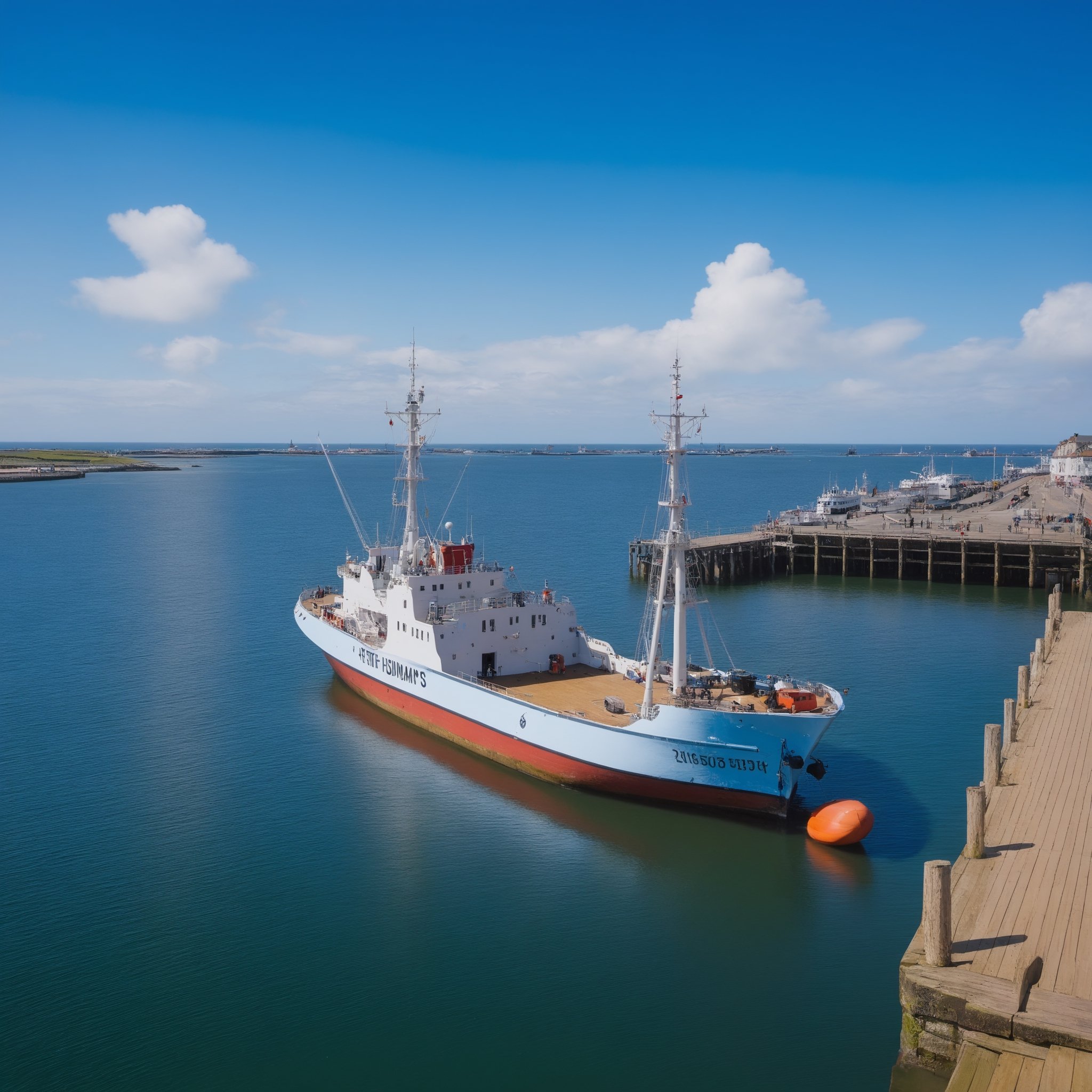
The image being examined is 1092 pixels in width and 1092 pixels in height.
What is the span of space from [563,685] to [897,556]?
1808 inches

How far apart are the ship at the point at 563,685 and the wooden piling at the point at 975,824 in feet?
21.4

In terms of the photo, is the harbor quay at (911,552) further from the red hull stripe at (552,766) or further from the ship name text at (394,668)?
the red hull stripe at (552,766)

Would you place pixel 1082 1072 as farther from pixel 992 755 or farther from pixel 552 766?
pixel 552 766

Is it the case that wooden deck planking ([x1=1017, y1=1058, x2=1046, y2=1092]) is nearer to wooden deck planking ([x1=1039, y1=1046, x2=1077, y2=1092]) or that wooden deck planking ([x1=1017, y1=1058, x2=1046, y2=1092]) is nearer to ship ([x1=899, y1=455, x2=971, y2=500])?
wooden deck planking ([x1=1039, y1=1046, x2=1077, y2=1092])

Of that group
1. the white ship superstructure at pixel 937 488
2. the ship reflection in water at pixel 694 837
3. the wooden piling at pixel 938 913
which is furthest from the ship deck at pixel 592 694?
the white ship superstructure at pixel 937 488

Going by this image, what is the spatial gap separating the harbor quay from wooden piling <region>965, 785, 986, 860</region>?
45219 mm

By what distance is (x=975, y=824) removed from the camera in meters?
17.8

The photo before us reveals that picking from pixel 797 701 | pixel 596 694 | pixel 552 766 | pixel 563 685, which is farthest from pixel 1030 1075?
pixel 563 685

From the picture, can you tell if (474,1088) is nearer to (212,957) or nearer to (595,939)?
(595,939)

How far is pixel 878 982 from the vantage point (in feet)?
61.8

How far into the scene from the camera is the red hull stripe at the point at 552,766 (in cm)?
2583

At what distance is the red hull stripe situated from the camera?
25828mm

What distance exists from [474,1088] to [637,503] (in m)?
127

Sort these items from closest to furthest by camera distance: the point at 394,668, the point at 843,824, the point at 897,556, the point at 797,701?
the point at 843,824
the point at 797,701
the point at 394,668
the point at 897,556
